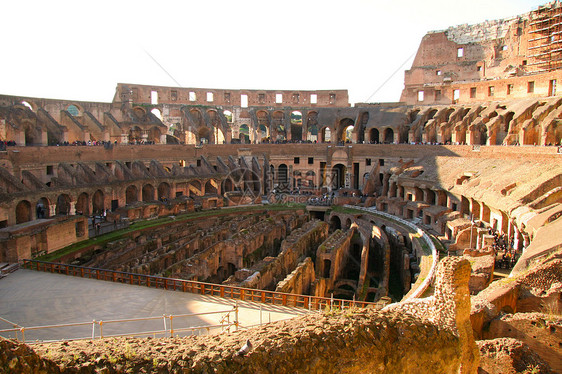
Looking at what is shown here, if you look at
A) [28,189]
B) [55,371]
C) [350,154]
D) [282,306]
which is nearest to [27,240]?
[28,189]

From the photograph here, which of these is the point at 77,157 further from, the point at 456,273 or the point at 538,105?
the point at 538,105

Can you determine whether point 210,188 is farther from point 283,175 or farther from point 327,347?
point 327,347

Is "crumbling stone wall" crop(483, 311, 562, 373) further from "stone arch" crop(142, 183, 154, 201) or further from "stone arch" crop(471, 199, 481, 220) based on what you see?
"stone arch" crop(142, 183, 154, 201)

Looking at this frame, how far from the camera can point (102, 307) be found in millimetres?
12195

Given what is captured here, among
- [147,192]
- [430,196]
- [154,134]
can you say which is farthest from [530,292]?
[154,134]

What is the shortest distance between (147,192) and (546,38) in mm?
39423

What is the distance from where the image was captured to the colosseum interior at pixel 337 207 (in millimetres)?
7387

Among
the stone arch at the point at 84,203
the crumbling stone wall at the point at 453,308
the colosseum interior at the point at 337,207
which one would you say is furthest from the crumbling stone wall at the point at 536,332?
the stone arch at the point at 84,203

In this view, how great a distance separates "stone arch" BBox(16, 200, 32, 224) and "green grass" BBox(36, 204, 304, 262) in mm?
4003

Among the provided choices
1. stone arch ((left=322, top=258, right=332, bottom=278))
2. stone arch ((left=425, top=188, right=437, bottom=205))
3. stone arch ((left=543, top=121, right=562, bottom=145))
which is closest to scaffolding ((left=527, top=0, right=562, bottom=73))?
stone arch ((left=543, top=121, right=562, bottom=145))

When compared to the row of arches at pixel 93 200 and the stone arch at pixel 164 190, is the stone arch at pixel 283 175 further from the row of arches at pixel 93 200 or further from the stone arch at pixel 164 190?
the stone arch at pixel 164 190

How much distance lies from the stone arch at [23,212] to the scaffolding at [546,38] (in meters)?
43.4

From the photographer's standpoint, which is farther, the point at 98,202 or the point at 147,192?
the point at 147,192

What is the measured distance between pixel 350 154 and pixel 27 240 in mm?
30927
